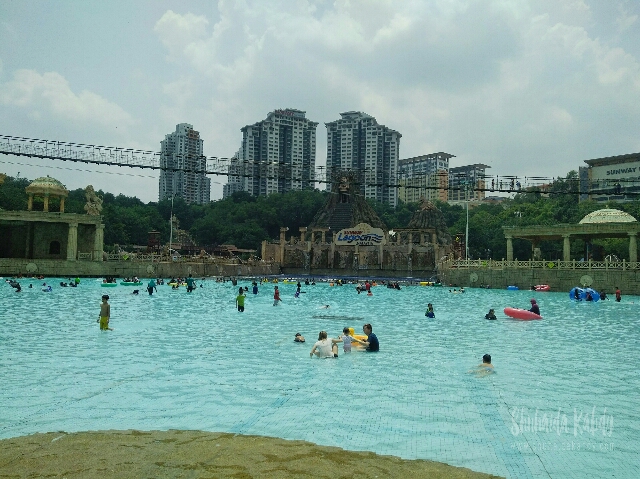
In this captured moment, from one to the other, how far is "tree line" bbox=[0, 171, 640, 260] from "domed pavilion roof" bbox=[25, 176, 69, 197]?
860cm

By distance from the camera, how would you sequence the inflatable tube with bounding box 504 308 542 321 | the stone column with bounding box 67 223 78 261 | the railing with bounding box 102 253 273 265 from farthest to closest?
the railing with bounding box 102 253 273 265
the stone column with bounding box 67 223 78 261
the inflatable tube with bounding box 504 308 542 321

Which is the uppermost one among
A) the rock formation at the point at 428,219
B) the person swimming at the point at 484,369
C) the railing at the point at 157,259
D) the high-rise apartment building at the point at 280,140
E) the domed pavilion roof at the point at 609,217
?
the high-rise apartment building at the point at 280,140

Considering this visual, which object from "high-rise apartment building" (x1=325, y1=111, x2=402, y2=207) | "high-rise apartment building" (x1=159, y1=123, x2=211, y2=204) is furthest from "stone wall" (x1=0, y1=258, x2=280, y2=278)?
"high-rise apartment building" (x1=325, y1=111, x2=402, y2=207)

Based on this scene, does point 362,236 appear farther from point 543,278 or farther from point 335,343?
point 335,343

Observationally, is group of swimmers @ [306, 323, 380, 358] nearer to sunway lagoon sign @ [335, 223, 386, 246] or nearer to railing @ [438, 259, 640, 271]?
railing @ [438, 259, 640, 271]

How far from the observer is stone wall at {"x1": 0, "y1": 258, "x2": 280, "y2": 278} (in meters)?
59.5

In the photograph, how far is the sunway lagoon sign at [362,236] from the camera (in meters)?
79.4

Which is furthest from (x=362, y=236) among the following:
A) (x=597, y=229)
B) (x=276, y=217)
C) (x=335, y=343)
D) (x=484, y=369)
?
(x=484, y=369)

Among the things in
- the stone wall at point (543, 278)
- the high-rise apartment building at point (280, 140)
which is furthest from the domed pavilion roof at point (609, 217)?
the high-rise apartment building at point (280, 140)

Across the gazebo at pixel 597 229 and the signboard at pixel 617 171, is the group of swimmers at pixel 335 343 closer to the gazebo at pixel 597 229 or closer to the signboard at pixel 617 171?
the gazebo at pixel 597 229

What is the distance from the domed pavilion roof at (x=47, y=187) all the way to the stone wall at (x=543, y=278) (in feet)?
150

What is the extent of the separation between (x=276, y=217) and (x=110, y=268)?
55670mm

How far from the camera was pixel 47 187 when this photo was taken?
6512cm

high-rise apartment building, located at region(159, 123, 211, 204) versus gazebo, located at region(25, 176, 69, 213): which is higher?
high-rise apartment building, located at region(159, 123, 211, 204)
